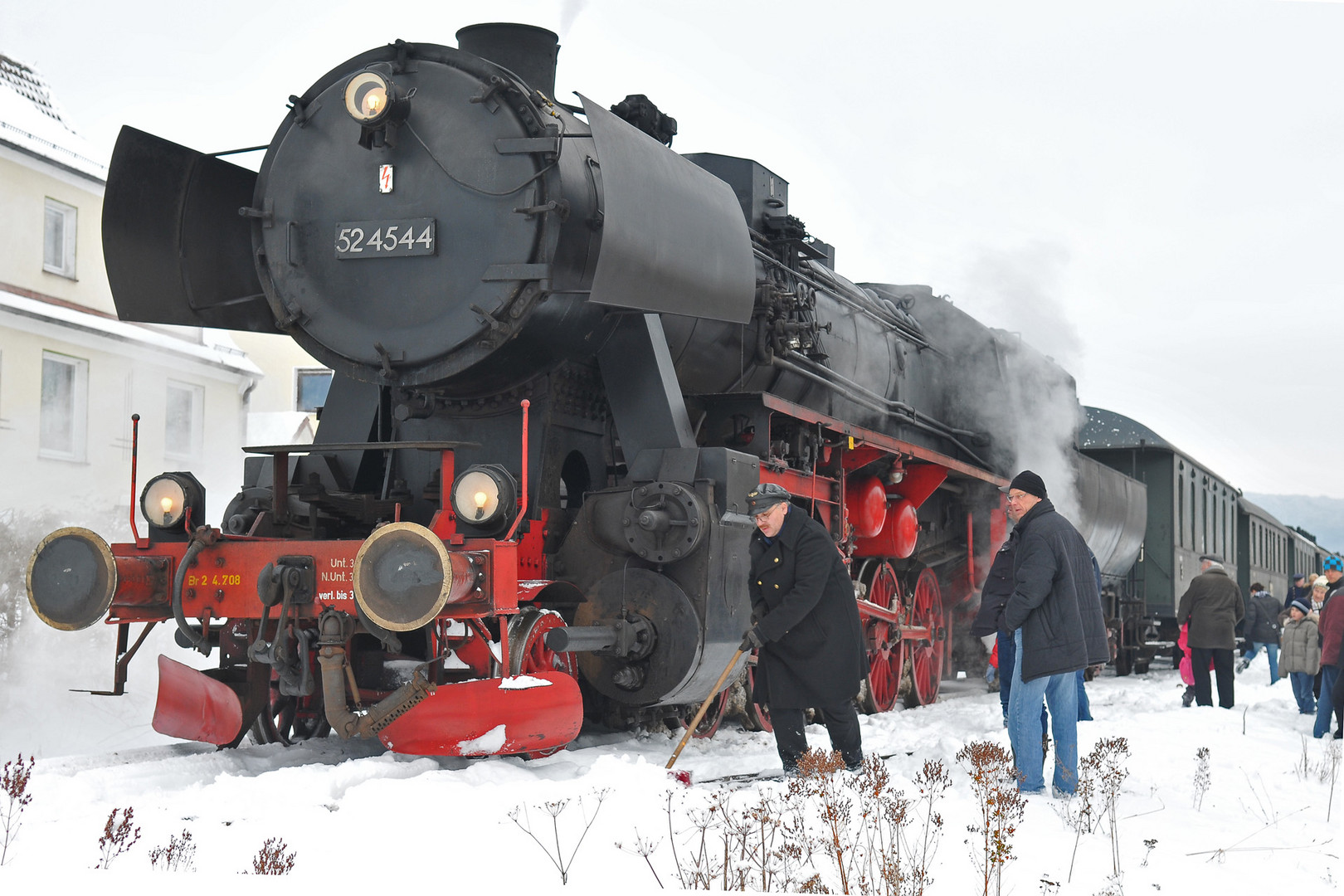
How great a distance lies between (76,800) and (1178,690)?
10229 millimetres

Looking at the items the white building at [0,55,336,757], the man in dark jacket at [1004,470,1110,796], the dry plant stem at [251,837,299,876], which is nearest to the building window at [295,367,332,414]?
the white building at [0,55,336,757]

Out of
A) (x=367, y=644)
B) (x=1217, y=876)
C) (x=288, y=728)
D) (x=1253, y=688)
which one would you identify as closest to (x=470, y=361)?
(x=367, y=644)

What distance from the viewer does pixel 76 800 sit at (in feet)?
14.4

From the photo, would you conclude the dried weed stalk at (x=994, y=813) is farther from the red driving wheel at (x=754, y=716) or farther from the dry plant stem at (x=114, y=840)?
the red driving wheel at (x=754, y=716)

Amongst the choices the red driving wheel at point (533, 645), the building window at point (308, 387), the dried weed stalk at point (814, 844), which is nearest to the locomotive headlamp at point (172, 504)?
the red driving wheel at point (533, 645)

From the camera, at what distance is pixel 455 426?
6.21m

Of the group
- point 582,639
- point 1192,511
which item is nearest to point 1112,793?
point 582,639

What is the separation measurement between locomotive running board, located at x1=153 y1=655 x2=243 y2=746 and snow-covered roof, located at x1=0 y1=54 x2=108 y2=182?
7.59m

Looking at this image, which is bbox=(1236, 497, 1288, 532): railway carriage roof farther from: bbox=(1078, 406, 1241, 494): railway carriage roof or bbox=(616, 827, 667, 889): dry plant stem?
bbox=(616, 827, 667, 889): dry plant stem

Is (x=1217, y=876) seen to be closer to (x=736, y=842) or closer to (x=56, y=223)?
(x=736, y=842)

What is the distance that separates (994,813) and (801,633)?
80.2 inches

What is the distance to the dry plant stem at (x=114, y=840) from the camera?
335cm

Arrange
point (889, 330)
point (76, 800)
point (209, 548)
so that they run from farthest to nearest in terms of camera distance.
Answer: point (889, 330) → point (209, 548) → point (76, 800)

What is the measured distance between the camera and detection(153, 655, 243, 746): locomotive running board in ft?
18.0
